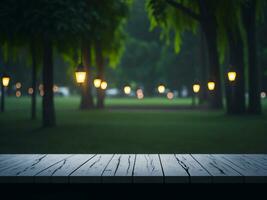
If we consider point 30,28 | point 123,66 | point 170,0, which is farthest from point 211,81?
point 123,66

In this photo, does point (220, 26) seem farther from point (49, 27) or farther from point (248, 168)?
point (248, 168)

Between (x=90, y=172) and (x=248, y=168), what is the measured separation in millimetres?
1980

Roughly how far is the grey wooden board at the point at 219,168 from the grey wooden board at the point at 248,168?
8 cm

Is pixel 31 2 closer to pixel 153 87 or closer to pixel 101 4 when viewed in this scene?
pixel 101 4

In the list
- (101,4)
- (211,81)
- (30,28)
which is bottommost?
(211,81)

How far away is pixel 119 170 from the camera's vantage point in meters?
6.18

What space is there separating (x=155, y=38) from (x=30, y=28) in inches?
2510

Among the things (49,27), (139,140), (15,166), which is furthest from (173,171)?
(49,27)

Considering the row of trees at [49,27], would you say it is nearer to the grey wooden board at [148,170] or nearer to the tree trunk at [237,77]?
the tree trunk at [237,77]

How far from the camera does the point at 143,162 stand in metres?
6.84

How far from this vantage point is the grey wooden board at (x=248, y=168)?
5.71 metres

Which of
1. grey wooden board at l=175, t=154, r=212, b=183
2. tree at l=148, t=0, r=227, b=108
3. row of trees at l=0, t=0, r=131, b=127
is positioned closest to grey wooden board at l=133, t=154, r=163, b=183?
grey wooden board at l=175, t=154, r=212, b=183

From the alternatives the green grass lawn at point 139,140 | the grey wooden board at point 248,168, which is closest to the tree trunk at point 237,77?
the green grass lawn at point 139,140

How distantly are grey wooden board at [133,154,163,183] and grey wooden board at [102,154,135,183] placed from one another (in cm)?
7
